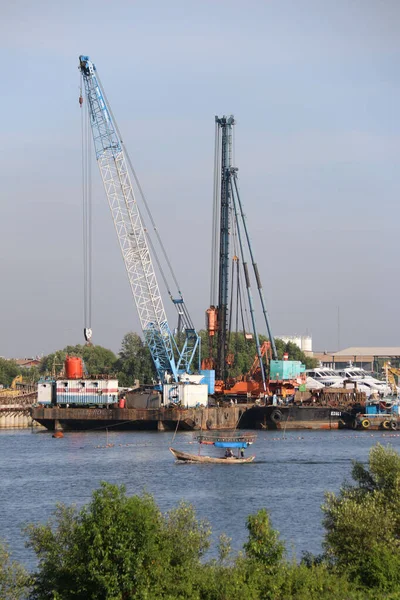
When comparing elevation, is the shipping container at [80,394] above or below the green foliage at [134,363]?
below

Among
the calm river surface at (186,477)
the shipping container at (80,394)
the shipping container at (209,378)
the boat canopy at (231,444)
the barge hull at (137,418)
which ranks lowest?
the calm river surface at (186,477)

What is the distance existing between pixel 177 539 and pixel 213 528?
16.3 metres

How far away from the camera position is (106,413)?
102m

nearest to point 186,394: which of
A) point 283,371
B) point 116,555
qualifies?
point 283,371

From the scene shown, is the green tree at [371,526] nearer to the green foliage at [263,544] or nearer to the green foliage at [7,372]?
the green foliage at [263,544]

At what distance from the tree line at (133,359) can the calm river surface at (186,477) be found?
69.1m

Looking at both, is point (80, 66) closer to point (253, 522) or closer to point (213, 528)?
point (213, 528)

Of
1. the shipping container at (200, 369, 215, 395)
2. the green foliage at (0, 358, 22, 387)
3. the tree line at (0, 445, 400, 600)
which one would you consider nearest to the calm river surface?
the tree line at (0, 445, 400, 600)

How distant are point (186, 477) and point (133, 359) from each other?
363 ft

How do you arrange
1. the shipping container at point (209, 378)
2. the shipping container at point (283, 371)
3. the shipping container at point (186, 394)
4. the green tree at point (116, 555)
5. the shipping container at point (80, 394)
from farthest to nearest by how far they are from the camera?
the shipping container at point (283, 371) → the shipping container at point (209, 378) → the shipping container at point (186, 394) → the shipping container at point (80, 394) → the green tree at point (116, 555)

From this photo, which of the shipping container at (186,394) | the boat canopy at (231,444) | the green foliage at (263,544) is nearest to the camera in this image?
the green foliage at (263,544)

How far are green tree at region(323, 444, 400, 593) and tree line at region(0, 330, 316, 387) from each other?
→ 12116cm

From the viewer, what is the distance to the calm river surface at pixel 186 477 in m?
48.7

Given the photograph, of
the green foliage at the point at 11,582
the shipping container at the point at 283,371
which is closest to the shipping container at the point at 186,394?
the shipping container at the point at 283,371
